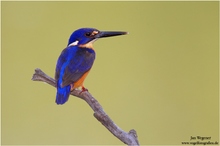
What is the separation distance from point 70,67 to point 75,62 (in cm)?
6

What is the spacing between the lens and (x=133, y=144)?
87 centimetres

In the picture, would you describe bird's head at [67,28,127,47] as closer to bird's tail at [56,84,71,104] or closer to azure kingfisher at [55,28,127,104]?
azure kingfisher at [55,28,127,104]

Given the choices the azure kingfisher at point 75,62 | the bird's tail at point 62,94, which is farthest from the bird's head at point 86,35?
the bird's tail at point 62,94

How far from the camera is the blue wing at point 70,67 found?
127 centimetres

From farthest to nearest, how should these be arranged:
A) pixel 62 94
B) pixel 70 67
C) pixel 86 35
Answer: pixel 86 35
pixel 70 67
pixel 62 94

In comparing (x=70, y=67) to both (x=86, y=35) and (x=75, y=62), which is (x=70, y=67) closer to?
(x=75, y=62)

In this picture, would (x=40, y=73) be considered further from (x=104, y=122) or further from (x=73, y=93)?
(x=104, y=122)

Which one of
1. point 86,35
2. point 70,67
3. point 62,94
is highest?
point 86,35

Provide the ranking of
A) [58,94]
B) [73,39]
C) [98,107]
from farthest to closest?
[73,39], [58,94], [98,107]

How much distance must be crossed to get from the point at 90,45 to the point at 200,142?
2.28ft

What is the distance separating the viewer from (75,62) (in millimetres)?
1429

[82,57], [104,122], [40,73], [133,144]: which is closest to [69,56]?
[82,57]

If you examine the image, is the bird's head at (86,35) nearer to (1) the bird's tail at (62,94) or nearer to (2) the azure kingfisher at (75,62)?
(2) the azure kingfisher at (75,62)

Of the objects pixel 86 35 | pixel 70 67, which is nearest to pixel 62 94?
pixel 70 67
